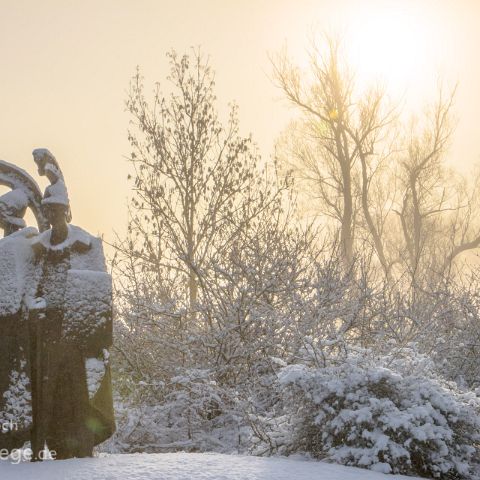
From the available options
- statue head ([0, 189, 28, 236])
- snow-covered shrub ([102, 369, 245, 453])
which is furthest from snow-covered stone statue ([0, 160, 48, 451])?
snow-covered shrub ([102, 369, 245, 453])

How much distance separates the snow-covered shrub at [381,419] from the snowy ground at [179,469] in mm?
1058

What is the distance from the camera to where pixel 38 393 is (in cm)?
484

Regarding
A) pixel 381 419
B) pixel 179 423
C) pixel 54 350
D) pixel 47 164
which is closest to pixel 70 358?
pixel 54 350

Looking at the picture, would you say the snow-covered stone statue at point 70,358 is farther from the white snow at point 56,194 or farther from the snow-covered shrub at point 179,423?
the snow-covered shrub at point 179,423

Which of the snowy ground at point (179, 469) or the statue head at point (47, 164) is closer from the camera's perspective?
the snowy ground at point (179, 469)

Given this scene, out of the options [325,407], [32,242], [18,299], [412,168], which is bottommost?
[325,407]

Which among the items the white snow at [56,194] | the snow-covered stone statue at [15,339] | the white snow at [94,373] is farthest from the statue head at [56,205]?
the white snow at [94,373]

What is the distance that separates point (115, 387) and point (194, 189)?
16.2ft

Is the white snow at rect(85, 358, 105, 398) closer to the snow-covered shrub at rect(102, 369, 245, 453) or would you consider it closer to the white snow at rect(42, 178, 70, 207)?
the white snow at rect(42, 178, 70, 207)

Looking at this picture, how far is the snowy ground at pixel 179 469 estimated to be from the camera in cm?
405

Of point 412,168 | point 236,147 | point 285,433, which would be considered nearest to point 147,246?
point 236,147

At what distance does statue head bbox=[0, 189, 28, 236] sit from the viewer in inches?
210

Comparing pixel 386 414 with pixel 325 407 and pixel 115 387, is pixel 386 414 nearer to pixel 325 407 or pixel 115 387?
pixel 325 407

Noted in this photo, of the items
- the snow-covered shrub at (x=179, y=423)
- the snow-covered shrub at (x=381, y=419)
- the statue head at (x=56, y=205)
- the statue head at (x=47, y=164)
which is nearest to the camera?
the statue head at (x=56, y=205)
